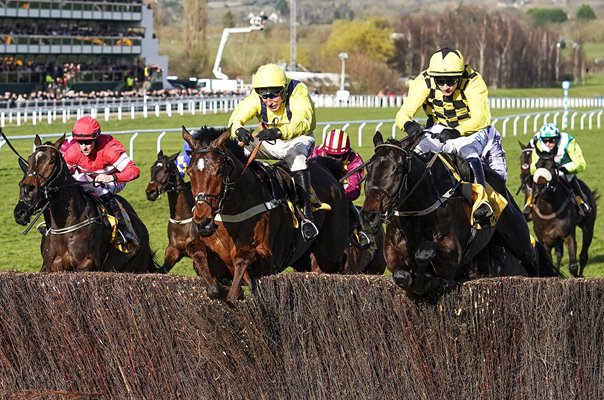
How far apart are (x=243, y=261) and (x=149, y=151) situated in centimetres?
2025

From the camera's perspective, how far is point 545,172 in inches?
497

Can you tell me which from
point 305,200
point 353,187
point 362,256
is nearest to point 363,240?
point 362,256

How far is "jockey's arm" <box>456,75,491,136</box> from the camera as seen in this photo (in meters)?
7.91

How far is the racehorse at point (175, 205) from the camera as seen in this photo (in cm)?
1084

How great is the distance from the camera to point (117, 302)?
7043mm

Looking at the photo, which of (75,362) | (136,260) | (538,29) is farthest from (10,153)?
(538,29)

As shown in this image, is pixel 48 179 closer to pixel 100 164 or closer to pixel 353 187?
pixel 100 164

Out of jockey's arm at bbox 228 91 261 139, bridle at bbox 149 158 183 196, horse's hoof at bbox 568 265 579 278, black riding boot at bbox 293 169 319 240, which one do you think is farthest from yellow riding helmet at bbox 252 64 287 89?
horse's hoof at bbox 568 265 579 278

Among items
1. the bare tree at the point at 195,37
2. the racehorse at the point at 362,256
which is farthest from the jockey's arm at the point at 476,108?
the bare tree at the point at 195,37

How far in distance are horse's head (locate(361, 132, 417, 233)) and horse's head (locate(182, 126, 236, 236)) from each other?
83 cm

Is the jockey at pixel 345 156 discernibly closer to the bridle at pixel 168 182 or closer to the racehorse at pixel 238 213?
the racehorse at pixel 238 213

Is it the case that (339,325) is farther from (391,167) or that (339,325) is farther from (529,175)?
(529,175)

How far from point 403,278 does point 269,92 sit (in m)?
2.29

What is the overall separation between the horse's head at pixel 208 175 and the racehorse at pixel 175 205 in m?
3.15
